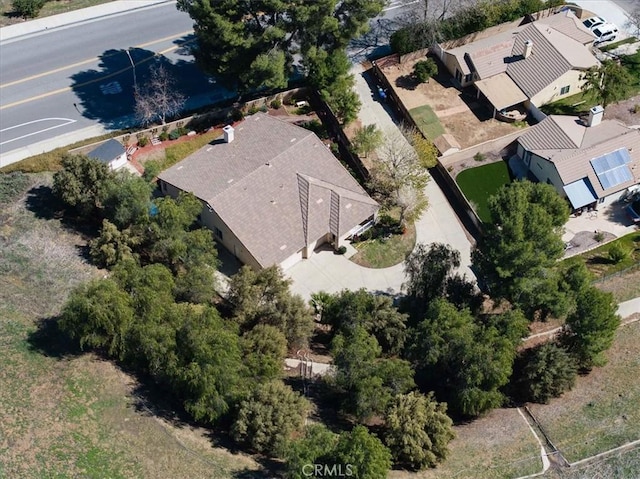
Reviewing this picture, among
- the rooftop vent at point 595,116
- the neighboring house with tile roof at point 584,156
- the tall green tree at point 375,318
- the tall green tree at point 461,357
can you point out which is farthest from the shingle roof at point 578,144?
the tall green tree at point 375,318

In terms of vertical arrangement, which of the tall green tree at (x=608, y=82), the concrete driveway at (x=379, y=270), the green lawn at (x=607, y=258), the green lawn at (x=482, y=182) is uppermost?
the tall green tree at (x=608, y=82)

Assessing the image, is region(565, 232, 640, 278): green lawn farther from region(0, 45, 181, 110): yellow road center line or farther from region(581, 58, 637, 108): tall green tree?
region(0, 45, 181, 110): yellow road center line

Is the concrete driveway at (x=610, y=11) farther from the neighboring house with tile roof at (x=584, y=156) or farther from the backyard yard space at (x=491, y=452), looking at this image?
the backyard yard space at (x=491, y=452)

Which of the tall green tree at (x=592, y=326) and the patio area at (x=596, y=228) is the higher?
the tall green tree at (x=592, y=326)

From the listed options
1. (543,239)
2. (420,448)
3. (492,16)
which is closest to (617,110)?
(492,16)

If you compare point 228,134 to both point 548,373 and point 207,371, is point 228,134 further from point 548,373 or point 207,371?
point 548,373

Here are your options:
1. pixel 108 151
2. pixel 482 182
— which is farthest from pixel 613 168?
pixel 108 151

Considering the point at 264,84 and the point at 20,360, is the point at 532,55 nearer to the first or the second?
the point at 264,84
